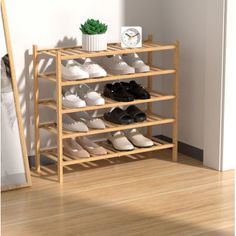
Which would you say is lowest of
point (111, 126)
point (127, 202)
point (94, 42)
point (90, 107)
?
point (127, 202)

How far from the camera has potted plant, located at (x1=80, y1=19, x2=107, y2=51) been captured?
3994 mm

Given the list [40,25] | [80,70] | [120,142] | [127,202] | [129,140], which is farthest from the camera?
[129,140]

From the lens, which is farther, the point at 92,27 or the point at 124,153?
the point at 124,153

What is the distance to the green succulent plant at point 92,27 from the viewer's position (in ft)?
13.1

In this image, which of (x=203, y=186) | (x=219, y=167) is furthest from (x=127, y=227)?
(x=219, y=167)

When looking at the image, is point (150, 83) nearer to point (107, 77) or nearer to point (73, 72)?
point (107, 77)

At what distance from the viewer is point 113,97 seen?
4164mm

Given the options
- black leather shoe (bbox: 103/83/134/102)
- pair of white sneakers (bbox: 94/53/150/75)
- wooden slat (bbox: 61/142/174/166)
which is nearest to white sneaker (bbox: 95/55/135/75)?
pair of white sneakers (bbox: 94/53/150/75)

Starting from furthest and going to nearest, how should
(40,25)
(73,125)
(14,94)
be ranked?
(40,25) → (73,125) → (14,94)

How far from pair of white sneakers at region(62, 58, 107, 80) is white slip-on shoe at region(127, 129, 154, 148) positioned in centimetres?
53

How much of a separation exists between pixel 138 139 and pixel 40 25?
0.93m

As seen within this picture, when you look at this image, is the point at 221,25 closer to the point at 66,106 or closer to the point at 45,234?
the point at 66,106

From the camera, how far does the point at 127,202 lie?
12.0ft

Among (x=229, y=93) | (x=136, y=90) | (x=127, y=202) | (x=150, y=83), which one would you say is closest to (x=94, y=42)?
(x=136, y=90)
